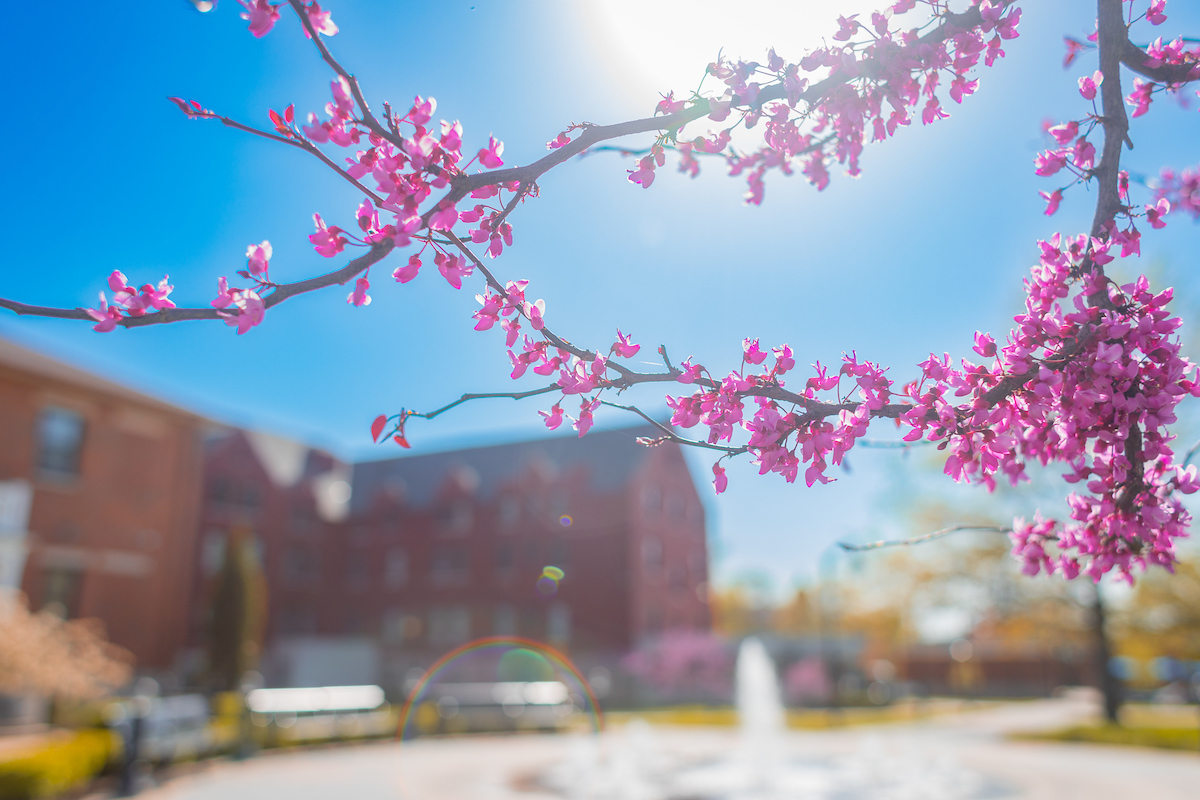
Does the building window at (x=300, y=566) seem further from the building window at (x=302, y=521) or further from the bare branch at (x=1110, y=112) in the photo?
the bare branch at (x=1110, y=112)

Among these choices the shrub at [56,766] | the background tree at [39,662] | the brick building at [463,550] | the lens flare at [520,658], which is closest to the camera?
the shrub at [56,766]

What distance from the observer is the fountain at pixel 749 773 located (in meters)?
12.0

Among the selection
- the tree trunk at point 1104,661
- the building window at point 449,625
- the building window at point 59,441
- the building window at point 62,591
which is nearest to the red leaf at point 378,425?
the tree trunk at point 1104,661

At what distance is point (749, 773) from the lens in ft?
46.1

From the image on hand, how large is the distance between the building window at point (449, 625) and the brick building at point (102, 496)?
10.9m

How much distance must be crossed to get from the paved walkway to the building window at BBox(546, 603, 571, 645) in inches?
546

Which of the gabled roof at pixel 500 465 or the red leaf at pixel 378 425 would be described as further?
the gabled roof at pixel 500 465

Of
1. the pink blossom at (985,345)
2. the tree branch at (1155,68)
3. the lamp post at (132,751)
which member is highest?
the tree branch at (1155,68)

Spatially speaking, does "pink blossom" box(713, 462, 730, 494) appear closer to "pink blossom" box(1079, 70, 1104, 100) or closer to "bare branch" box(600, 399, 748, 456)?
"bare branch" box(600, 399, 748, 456)

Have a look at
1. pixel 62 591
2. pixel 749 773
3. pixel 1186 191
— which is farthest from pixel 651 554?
pixel 1186 191

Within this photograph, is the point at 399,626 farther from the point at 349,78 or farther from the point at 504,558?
the point at 349,78

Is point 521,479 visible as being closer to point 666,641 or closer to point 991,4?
point 666,641

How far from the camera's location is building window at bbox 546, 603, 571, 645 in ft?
112

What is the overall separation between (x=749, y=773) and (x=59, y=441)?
24.1m
